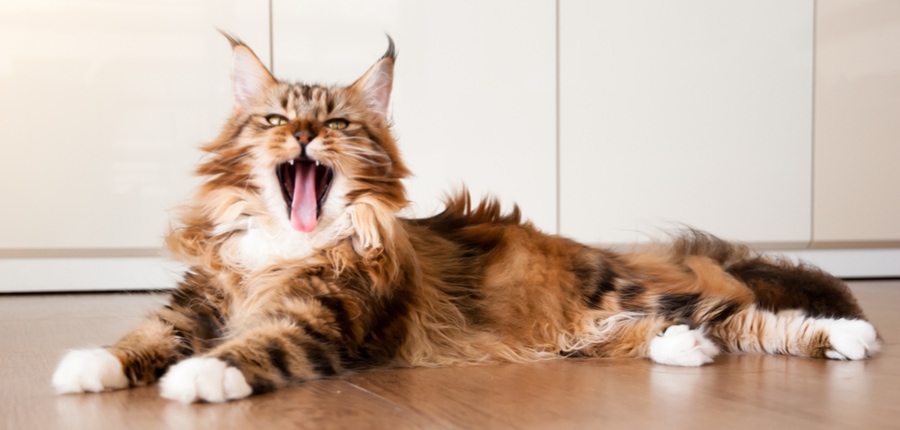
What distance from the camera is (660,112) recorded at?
3510 mm

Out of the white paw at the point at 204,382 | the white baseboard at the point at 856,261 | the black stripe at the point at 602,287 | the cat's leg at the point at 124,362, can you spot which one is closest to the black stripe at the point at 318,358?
the white paw at the point at 204,382

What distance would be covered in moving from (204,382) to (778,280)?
1.30 m

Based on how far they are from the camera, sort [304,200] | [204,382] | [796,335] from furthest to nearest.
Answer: [796,335] → [304,200] → [204,382]

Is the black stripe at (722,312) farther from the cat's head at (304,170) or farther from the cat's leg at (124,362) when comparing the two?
the cat's leg at (124,362)

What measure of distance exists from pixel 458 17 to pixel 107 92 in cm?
137

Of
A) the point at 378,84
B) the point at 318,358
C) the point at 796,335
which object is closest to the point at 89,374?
the point at 318,358

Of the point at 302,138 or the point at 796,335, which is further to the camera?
the point at 796,335

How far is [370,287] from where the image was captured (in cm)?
157

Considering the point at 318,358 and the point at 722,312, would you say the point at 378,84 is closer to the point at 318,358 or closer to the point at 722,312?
the point at 318,358

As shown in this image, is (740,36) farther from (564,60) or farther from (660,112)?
(564,60)

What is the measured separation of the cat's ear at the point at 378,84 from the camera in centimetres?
175

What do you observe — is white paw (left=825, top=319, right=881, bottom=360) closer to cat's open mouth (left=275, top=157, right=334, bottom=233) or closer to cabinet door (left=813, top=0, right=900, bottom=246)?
cat's open mouth (left=275, top=157, right=334, bottom=233)

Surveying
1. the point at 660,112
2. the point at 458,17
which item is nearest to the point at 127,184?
the point at 458,17

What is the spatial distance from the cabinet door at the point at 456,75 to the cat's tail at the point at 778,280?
136cm
